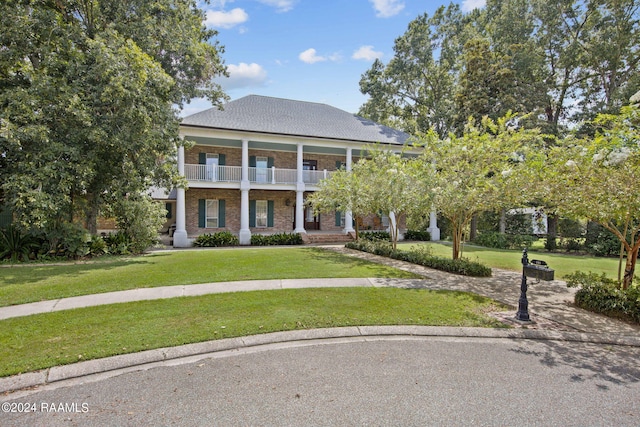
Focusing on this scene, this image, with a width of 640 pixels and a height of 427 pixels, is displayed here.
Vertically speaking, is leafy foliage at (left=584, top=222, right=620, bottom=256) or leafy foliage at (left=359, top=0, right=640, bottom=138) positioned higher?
leafy foliage at (left=359, top=0, right=640, bottom=138)

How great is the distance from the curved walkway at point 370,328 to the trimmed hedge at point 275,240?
33.9 ft

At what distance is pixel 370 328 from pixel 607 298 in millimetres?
4601

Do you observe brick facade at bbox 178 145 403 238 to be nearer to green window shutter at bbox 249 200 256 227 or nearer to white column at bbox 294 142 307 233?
green window shutter at bbox 249 200 256 227

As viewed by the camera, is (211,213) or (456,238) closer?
(456,238)

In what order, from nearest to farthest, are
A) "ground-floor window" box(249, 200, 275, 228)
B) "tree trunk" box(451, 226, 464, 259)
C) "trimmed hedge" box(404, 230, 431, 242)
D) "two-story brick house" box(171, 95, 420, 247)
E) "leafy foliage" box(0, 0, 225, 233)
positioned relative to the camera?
"leafy foliage" box(0, 0, 225, 233)
"tree trunk" box(451, 226, 464, 259)
"two-story brick house" box(171, 95, 420, 247)
"ground-floor window" box(249, 200, 275, 228)
"trimmed hedge" box(404, 230, 431, 242)

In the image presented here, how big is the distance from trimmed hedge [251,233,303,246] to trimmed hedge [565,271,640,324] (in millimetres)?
13334

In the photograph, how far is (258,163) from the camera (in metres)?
20.7

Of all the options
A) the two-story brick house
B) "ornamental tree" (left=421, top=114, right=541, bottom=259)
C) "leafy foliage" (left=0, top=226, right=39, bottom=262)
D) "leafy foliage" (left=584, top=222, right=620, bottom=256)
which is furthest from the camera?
the two-story brick house

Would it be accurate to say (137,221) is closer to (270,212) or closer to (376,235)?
(270,212)

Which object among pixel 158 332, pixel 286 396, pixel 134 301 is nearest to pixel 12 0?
pixel 134 301

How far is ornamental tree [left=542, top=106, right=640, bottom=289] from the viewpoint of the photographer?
526cm

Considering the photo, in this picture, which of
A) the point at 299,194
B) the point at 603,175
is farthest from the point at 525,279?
the point at 299,194

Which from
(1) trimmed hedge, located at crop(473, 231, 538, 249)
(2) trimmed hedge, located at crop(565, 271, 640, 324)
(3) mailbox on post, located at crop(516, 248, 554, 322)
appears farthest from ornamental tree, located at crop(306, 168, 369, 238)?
(1) trimmed hedge, located at crop(473, 231, 538, 249)

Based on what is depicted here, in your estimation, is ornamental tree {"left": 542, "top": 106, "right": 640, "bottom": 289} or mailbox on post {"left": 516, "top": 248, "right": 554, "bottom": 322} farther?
mailbox on post {"left": 516, "top": 248, "right": 554, "bottom": 322}
